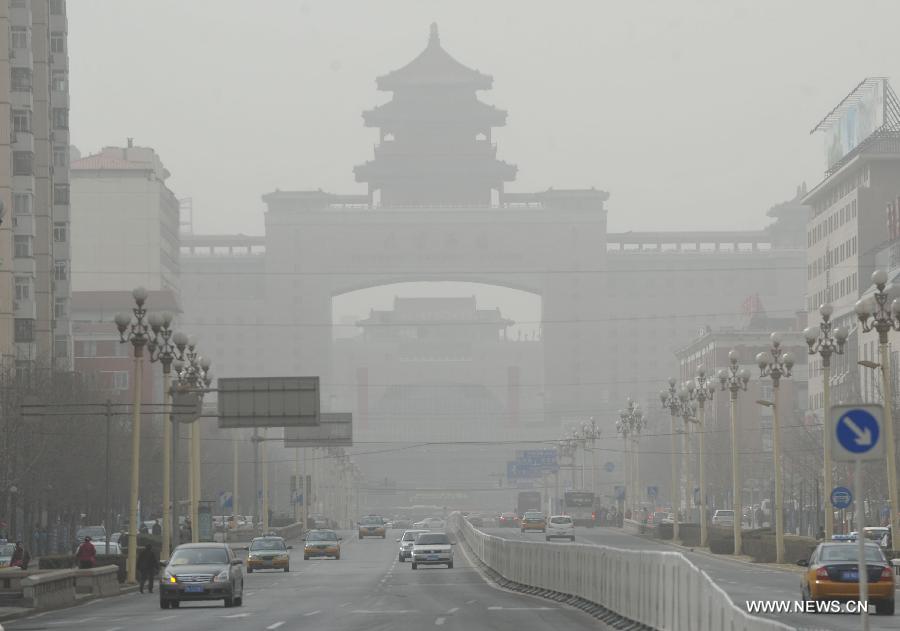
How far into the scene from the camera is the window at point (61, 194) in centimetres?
12338

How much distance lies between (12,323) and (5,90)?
490 inches

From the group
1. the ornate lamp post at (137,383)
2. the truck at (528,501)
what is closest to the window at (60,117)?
the ornate lamp post at (137,383)

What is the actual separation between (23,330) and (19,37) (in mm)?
16871

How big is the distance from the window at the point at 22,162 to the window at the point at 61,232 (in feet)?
47.0

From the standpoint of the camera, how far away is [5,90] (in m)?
103

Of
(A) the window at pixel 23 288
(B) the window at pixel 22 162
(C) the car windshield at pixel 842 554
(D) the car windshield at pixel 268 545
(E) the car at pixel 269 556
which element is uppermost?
(B) the window at pixel 22 162

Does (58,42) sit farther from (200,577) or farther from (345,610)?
(345,610)

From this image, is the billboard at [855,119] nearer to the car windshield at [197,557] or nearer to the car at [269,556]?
the car at [269,556]

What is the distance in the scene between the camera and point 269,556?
73.9m

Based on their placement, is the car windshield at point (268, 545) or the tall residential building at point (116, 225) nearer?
the car windshield at point (268, 545)

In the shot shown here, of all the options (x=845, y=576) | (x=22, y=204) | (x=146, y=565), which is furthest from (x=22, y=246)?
(x=845, y=576)

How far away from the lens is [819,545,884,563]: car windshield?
36500 mm

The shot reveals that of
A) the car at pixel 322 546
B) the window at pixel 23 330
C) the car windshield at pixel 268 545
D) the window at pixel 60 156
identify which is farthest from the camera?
the window at pixel 60 156

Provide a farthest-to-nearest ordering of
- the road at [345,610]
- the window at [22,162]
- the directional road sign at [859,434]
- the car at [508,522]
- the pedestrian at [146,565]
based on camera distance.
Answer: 1. the car at [508,522]
2. the window at [22,162]
3. the pedestrian at [146,565]
4. the road at [345,610]
5. the directional road sign at [859,434]
